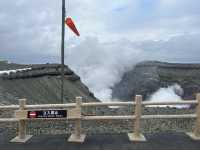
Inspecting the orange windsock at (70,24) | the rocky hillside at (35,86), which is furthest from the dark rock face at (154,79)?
the orange windsock at (70,24)

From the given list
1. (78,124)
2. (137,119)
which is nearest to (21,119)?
(78,124)

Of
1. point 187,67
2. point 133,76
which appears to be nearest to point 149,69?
point 133,76

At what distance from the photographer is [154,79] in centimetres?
7856

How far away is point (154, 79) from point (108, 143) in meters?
67.0

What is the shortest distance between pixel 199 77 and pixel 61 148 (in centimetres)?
7354

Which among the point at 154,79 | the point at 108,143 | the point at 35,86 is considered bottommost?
the point at 108,143

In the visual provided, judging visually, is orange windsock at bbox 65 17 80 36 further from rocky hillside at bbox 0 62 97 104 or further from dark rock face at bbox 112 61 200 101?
dark rock face at bbox 112 61 200 101

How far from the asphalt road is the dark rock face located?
5779 cm

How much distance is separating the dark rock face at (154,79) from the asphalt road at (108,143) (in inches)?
2275

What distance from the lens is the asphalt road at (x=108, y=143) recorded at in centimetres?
1174

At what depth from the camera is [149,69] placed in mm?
82625

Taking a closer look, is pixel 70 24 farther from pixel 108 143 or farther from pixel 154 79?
pixel 154 79

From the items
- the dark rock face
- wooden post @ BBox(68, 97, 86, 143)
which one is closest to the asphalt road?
wooden post @ BBox(68, 97, 86, 143)

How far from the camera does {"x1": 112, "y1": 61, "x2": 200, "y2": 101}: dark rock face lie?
75525mm
